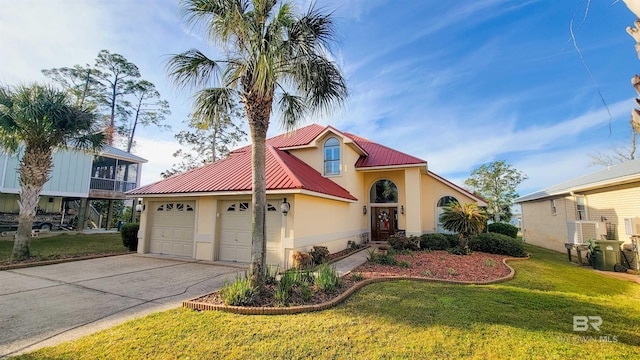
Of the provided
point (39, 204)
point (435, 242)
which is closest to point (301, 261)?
point (435, 242)

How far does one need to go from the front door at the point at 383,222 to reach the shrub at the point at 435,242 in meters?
2.96

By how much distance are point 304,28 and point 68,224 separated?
26156mm

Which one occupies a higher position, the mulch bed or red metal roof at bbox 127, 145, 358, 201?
red metal roof at bbox 127, 145, 358, 201

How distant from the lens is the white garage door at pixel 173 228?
11.9 meters

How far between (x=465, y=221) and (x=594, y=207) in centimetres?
637

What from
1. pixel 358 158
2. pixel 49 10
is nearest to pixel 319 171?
pixel 358 158

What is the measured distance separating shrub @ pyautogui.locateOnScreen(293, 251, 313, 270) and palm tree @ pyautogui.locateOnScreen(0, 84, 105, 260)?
1043cm

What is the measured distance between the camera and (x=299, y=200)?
397 inches

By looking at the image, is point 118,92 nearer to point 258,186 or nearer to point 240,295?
point 258,186

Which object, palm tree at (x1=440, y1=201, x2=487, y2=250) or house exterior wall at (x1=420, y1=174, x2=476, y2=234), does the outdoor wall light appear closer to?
palm tree at (x1=440, y1=201, x2=487, y2=250)

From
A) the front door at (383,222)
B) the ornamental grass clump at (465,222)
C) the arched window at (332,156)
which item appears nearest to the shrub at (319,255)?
the arched window at (332,156)

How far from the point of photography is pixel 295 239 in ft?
31.9

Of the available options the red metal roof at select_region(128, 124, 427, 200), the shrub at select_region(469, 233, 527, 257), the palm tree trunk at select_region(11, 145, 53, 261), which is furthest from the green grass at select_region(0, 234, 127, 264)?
the shrub at select_region(469, 233, 527, 257)

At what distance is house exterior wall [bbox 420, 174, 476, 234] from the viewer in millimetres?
16719
